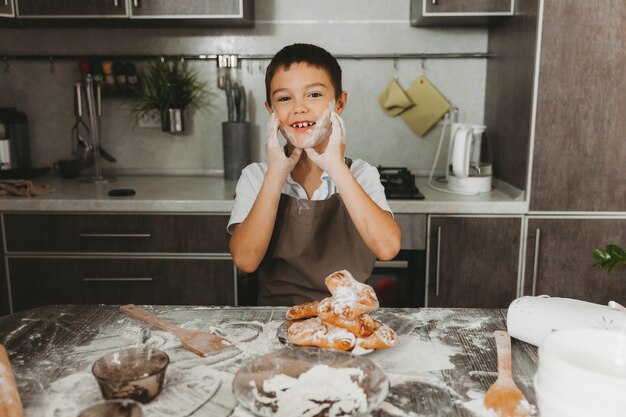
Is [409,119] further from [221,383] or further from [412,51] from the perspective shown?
[221,383]

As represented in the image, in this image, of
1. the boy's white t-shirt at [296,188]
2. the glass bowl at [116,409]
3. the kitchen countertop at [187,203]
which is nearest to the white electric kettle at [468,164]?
the kitchen countertop at [187,203]

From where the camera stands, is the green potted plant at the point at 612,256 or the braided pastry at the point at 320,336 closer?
the braided pastry at the point at 320,336

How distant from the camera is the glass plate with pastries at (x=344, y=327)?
2.86 ft

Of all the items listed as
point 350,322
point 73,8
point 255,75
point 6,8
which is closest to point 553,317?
point 350,322

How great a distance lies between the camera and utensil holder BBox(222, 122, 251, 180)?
99.0 inches

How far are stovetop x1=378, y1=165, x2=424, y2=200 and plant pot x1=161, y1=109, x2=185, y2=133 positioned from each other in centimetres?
96

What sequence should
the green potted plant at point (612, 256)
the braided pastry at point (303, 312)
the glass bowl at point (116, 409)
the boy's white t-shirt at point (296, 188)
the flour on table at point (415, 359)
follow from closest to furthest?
the glass bowl at point (116, 409) → the flour on table at point (415, 359) → the braided pastry at point (303, 312) → the green potted plant at point (612, 256) → the boy's white t-shirt at point (296, 188)

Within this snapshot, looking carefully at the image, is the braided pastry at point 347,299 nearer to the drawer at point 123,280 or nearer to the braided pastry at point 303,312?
the braided pastry at point 303,312

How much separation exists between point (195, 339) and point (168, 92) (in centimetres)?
181

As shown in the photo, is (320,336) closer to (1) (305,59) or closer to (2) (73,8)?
(1) (305,59)

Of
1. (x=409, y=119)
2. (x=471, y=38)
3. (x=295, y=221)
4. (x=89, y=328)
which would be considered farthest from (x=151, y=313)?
(x=471, y=38)

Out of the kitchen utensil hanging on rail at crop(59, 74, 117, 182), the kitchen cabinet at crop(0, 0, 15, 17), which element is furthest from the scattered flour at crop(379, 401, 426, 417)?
the kitchen cabinet at crop(0, 0, 15, 17)

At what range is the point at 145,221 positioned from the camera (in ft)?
7.04

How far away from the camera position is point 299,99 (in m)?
1.38
